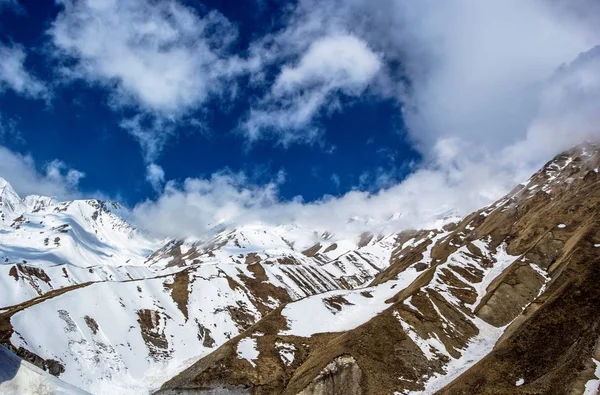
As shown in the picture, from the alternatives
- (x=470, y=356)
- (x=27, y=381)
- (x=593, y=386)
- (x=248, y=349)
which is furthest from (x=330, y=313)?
(x=27, y=381)

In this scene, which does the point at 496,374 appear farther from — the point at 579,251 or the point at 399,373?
the point at 579,251

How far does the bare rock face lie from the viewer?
55531 millimetres

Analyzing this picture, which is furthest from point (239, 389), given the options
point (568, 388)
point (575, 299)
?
point (575, 299)

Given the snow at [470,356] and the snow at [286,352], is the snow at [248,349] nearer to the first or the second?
the snow at [286,352]

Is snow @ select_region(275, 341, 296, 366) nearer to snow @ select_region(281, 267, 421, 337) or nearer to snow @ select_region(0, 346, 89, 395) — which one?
snow @ select_region(281, 267, 421, 337)

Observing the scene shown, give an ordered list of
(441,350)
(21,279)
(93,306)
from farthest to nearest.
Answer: (21,279) → (93,306) → (441,350)

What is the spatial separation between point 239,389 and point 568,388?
132 ft

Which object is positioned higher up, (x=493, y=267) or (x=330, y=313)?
(x=330, y=313)

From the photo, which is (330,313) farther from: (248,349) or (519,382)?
(519,382)

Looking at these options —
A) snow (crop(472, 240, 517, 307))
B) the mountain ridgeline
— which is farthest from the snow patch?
snow (crop(472, 240, 517, 307))

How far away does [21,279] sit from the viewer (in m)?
159

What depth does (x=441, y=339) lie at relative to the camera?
71438 mm

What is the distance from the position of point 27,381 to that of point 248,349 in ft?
208

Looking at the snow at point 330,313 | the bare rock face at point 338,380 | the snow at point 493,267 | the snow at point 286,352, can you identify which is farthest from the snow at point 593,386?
the snow at point 493,267
